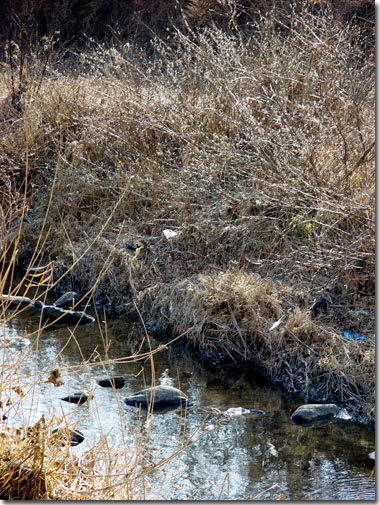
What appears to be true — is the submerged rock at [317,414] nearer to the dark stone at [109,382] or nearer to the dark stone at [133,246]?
the dark stone at [109,382]

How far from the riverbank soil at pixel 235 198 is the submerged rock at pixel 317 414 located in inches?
5.2

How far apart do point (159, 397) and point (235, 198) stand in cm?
208

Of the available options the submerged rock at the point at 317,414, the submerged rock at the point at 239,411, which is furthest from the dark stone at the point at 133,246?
the submerged rock at the point at 317,414

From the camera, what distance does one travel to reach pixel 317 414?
3.97 meters

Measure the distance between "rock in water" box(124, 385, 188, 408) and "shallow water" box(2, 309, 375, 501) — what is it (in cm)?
6

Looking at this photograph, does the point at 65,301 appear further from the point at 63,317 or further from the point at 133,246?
the point at 133,246

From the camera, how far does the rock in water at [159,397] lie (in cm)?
401

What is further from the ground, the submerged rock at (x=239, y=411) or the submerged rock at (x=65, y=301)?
the submerged rock at (x=239, y=411)

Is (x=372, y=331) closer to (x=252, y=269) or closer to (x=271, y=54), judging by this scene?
(x=252, y=269)

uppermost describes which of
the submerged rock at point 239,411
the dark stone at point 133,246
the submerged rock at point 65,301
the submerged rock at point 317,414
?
the submerged rock at point 317,414

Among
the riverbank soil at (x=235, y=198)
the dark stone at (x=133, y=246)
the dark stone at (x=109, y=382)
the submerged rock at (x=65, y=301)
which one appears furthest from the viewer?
the dark stone at (x=133, y=246)

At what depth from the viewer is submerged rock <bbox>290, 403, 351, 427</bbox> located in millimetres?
3943

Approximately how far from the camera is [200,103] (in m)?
6.71

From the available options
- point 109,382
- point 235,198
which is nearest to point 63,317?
point 109,382
